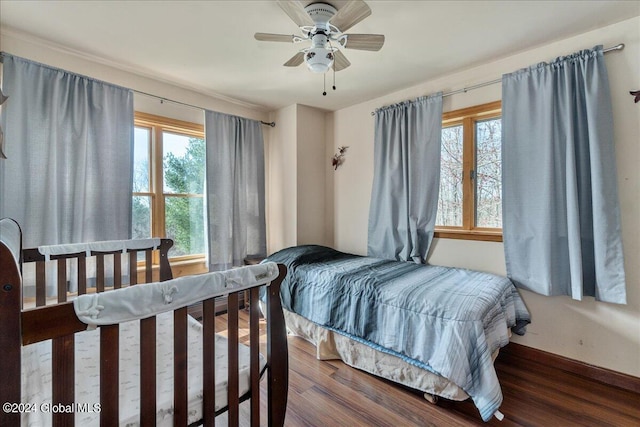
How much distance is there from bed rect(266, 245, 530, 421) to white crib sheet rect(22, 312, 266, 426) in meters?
0.98

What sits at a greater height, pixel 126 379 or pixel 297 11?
pixel 297 11

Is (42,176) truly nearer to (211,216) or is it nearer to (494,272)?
(211,216)

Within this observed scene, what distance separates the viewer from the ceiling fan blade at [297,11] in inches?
58.6

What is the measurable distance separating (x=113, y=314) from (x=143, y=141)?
8.30 feet

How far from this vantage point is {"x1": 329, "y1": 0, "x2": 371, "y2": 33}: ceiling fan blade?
148 cm

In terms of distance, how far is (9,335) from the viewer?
0.67 metres

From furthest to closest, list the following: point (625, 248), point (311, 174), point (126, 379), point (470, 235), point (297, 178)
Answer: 1. point (311, 174)
2. point (297, 178)
3. point (470, 235)
4. point (625, 248)
5. point (126, 379)

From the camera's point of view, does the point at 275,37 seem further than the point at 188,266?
No

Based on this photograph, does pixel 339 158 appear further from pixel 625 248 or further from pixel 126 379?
pixel 126 379

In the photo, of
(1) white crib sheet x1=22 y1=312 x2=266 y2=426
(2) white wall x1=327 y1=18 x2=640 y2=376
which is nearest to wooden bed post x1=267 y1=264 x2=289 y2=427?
(1) white crib sheet x1=22 y1=312 x2=266 y2=426

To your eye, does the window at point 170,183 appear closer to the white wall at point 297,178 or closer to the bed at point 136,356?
the white wall at point 297,178

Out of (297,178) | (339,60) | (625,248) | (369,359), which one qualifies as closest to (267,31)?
(339,60)

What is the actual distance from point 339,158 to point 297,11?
2192 mm

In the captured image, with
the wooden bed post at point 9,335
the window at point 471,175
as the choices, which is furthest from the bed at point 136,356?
the window at point 471,175
